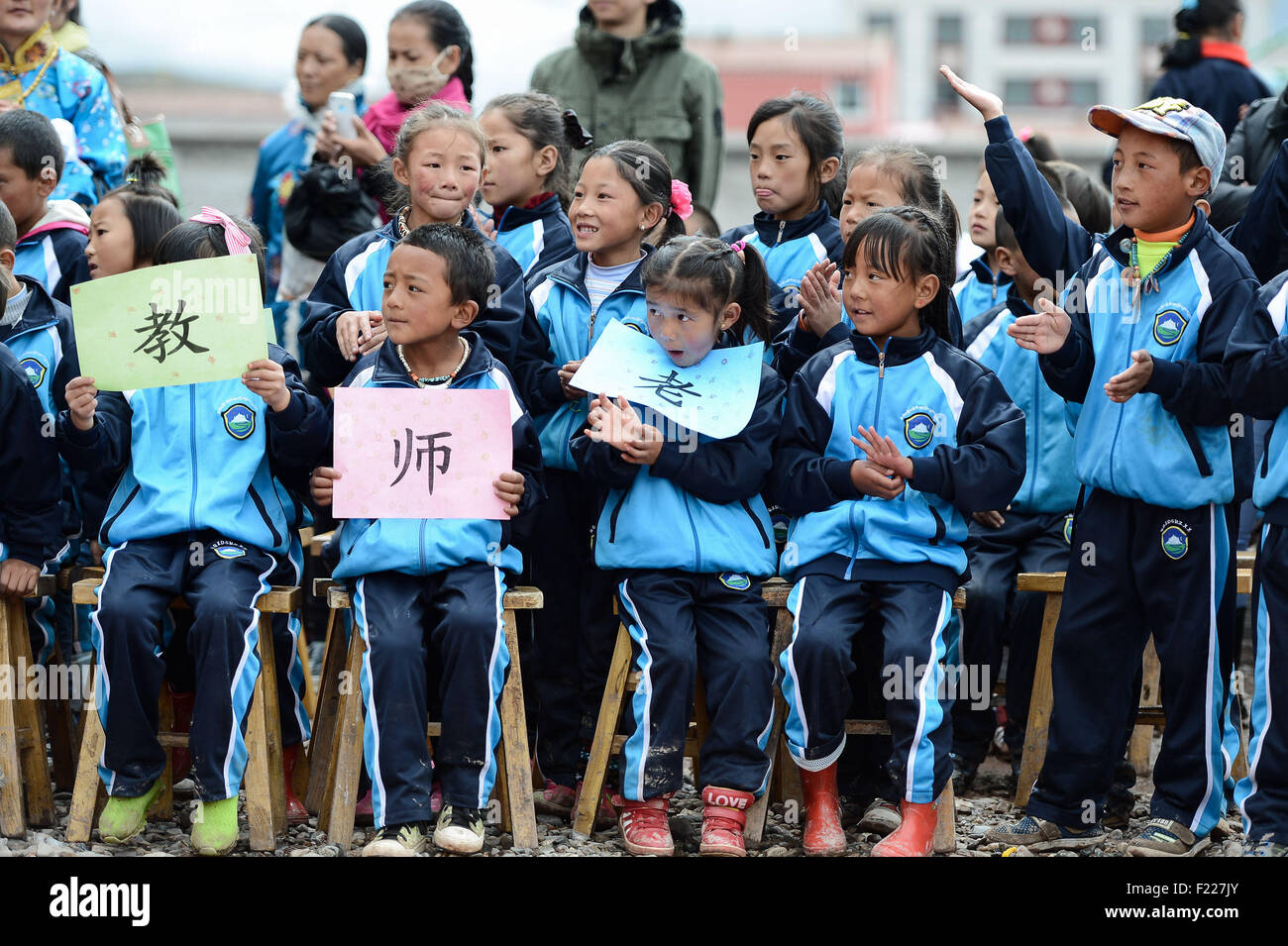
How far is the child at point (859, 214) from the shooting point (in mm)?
4402

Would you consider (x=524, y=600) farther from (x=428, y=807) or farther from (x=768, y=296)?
(x=768, y=296)

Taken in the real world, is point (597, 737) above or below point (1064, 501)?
below

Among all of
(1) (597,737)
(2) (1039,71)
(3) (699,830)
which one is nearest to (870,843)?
(3) (699,830)

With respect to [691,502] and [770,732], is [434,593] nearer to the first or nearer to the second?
[691,502]

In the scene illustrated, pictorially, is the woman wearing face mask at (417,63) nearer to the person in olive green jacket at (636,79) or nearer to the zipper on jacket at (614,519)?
the person in olive green jacket at (636,79)

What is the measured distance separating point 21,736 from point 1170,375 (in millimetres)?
3203

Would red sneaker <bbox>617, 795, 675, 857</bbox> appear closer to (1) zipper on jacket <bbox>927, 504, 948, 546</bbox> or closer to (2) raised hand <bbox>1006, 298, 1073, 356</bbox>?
(1) zipper on jacket <bbox>927, 504, 948, 546</bbox>

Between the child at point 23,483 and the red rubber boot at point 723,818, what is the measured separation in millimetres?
1932

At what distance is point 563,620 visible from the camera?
456cm

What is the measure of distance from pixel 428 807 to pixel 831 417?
1475mm

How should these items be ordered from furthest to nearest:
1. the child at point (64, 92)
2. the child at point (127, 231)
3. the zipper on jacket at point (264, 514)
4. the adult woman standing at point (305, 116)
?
the adult woman standing at point (305, 116) → the child at point (64, 92) → the child at point (127, 231) → the zipper on jacket at point (264, 514)

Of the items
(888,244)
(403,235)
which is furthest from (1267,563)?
(403,235)

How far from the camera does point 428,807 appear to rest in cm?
390

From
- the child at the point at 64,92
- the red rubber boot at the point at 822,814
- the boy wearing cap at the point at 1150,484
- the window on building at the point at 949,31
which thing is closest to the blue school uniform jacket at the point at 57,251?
the child at the point at 64,92
